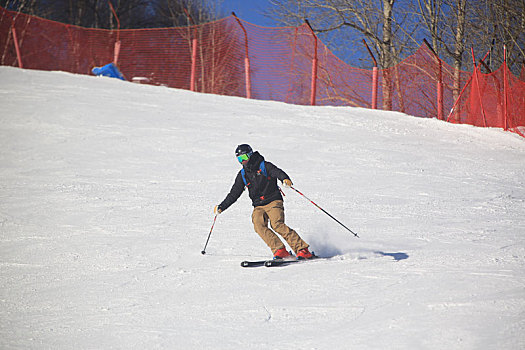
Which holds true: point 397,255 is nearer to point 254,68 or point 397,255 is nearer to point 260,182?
point 260,182

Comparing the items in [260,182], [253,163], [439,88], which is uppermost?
[439,88]

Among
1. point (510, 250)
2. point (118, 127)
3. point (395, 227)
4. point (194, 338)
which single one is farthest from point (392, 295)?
point (118, 127)

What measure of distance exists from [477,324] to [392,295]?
2.52 feet

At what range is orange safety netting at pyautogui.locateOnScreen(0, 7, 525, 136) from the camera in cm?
1423

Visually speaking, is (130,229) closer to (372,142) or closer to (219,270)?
(219,270)

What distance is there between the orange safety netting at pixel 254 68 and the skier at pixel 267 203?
32.6ft

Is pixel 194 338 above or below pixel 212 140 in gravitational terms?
below

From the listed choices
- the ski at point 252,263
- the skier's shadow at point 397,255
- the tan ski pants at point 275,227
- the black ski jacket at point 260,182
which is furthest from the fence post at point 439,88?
the ski at point 252,263

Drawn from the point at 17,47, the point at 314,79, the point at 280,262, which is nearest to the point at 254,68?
the point at 314,79

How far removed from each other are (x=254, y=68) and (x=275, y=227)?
1172 cm

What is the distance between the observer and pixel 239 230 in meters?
6.91

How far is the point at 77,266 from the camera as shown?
5352 millimetres

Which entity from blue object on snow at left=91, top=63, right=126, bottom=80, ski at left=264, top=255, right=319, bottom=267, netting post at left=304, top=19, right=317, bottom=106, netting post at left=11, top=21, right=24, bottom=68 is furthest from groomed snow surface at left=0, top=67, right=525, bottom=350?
blue object on snow at left=91, top=63, right=126, bottom=80

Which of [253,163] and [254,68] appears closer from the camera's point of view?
[253,163]
